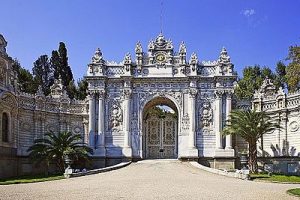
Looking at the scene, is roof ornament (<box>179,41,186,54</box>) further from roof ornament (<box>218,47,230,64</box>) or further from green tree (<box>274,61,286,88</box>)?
green tree (<box>274,61,286,88</box>)

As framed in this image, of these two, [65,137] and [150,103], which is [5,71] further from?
[150,103]

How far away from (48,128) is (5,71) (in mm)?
8169

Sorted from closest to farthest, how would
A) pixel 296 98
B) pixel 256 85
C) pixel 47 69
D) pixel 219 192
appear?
pixel 219 192 < pixel 296 98 < pixel 256 85 < pixel 47 69

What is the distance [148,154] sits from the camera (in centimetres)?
4491

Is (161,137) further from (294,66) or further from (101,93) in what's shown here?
(294,66)

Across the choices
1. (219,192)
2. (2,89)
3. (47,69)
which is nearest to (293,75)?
(219,192)

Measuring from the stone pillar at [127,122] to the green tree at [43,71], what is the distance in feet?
88.6

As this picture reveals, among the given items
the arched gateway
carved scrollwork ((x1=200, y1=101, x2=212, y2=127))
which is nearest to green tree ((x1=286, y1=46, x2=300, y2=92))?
the arched gateway

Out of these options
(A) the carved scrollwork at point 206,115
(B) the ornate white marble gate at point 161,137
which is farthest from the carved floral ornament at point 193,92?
(B) the ornate white marble gate at point 161,137

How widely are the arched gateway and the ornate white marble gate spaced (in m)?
1.67

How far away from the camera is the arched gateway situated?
1654 inches

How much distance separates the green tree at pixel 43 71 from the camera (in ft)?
218

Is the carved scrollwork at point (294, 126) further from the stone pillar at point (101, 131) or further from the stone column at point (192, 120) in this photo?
the stone pillar at point (101, 131)

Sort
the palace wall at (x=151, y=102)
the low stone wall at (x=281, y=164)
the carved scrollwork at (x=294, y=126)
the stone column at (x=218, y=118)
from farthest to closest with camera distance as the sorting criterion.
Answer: the stone column at (x=218, y=118) < the palace wall at (x=151, y=102) < the carved scrollwork at (x=294, y=126) < the low stone wall at (x=281, y=164)
